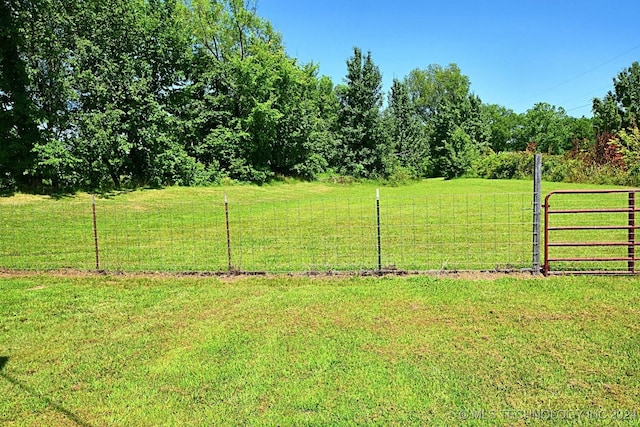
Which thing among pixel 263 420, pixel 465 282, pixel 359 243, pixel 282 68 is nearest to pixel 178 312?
pixel 263 420

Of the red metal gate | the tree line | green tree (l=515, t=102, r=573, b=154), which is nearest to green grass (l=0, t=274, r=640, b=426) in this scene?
the red metal gate

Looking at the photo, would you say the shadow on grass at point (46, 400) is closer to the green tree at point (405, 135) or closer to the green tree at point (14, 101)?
the green tree at point (14, 101)

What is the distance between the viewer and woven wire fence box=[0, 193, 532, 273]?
749 cm

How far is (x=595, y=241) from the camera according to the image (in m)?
8.99

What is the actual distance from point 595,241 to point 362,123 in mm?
28025

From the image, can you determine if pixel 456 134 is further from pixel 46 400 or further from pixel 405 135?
pixel 46 400

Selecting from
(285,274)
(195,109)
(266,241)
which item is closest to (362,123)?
(195,109)

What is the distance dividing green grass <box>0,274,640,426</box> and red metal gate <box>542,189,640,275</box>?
0.45m

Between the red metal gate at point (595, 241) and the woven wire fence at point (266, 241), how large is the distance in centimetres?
50

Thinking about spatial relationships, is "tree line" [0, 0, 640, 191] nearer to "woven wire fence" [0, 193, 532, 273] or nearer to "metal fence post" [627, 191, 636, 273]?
"woven wire fence" [0, 193, 532, 273]

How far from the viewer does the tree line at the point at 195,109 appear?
18.3 metres

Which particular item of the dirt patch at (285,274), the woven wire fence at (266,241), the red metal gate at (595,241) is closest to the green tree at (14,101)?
the woven wire fence at (266,241)

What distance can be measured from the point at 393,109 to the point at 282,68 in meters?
20.2

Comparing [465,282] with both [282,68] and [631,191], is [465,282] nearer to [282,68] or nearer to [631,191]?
[631,191]
